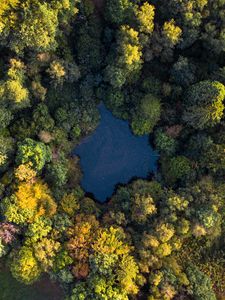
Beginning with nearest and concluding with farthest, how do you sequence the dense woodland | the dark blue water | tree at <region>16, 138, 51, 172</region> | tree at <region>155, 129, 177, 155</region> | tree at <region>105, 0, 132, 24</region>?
the dense woodland → tree at <region>16, 138, 51, 172</region> → tree at <region>105, 0, 132, 24</region> → tree at <region>155, 129, 177, 155</region> → the dark blue water

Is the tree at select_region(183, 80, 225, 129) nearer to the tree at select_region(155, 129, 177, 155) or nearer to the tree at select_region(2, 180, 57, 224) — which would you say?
the tree at select_region(155, 129, 177, 155)

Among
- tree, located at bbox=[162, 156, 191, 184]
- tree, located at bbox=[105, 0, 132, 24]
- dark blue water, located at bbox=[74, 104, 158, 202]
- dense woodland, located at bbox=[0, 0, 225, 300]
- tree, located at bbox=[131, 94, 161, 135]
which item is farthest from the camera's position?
dark blue water, located at bbox=[74, 104, 158, 202]

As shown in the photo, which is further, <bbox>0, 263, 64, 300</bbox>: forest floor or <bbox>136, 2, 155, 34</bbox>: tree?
<bbox>0, 263, 64, 300</bbox>: forest floor

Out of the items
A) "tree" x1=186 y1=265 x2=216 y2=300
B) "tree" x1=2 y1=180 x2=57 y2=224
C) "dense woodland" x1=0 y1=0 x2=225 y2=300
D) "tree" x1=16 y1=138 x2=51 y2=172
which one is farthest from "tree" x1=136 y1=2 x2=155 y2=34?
"tree" x1=186 y1=265 x2=216 y2=300

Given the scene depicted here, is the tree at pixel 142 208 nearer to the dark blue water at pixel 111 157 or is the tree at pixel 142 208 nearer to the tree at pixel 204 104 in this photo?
the dark blue water at pixel 111 157

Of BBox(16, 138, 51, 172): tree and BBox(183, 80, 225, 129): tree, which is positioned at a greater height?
BBox(183, 80, 225, 129): tree

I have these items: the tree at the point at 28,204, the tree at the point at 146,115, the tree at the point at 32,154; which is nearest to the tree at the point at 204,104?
the tree at the point at 146,115

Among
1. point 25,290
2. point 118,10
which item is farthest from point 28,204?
point 118,10
